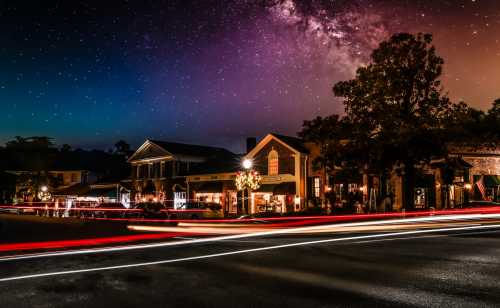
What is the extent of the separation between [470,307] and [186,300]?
416 centimetres

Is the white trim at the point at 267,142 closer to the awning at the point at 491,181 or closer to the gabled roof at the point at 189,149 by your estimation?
the gabled roof at the point at 189,149

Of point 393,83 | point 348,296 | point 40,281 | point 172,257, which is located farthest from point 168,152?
point 348,296

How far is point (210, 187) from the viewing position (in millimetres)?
42000

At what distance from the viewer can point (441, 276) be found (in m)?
8.30

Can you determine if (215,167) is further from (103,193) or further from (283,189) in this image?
(103,193)

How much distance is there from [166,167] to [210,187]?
953 cm

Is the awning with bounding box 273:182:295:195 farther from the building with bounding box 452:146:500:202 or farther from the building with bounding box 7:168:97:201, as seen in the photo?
the building with bounding box 7:168:97:201

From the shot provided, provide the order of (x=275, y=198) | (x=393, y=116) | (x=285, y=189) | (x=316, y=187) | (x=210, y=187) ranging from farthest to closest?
(x=210, y=187), (x=275, y=198), (x=285, y=189), (x=316, y=187), (x=393, y=116)

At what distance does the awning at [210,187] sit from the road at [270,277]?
1069 inches

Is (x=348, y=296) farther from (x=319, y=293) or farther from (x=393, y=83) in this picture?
(x=393, y=83)

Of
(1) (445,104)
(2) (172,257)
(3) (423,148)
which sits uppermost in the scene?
(1) (445,104)

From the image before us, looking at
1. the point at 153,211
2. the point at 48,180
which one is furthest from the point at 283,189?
the point at 48,180

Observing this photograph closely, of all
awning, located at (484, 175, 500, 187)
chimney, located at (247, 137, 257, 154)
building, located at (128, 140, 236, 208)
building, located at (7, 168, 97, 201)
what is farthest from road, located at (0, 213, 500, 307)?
building, located at (7, 168, 97, 201)

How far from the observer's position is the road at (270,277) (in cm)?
679
